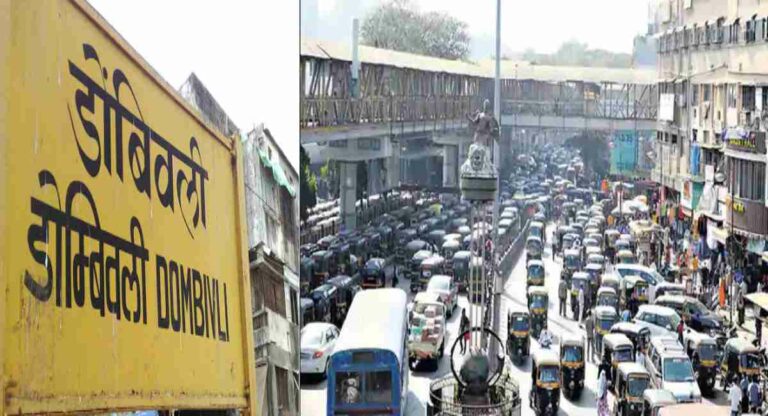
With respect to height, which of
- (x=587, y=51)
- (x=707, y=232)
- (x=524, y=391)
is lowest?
(x=524, y=391)

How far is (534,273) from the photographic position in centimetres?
671

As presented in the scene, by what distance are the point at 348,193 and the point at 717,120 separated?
2329 mm

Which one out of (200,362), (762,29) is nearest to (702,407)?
(762,29)

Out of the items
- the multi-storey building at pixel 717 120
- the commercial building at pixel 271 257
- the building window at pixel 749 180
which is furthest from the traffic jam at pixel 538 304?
the commercial building at pixel 271 257

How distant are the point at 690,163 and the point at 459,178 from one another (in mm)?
1671

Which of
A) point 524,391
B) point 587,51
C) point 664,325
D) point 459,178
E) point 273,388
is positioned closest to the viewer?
point 273,388

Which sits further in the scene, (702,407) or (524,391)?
(524,391)

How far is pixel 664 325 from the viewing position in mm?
6629

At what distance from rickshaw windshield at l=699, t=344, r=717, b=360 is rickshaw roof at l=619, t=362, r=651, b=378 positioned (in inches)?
20.3

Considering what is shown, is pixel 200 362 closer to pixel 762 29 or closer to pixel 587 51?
pixel 587 51

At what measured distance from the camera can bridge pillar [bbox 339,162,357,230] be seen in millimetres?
4480

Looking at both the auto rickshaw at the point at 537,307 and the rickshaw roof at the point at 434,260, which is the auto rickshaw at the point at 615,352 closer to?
the auto rickshaw at the point at 537,307

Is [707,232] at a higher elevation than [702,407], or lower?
higher

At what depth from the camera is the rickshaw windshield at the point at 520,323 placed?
5.95 m
